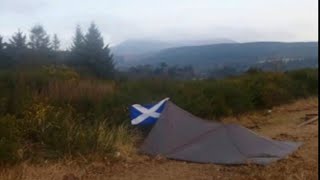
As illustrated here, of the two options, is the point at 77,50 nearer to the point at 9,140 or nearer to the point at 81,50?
the point at 81,50

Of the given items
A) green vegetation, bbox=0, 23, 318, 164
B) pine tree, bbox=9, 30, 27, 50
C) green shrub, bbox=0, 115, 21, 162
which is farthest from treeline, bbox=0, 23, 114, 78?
green shrub, bbox=0, 115, 21, 162

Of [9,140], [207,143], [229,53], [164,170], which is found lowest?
[164,170]

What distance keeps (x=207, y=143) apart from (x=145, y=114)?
6.15ft

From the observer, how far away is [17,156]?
8.13m

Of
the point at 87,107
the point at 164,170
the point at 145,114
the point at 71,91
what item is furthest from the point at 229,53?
the point at 164,170

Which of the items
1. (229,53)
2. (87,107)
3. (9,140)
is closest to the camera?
(9,140)

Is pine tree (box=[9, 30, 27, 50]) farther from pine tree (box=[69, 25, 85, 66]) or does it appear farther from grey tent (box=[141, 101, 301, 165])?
grey tent (box=[141, 101, 301, 165])

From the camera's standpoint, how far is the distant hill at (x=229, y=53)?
43.2 m

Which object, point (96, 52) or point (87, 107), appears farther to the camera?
point (96, 52)

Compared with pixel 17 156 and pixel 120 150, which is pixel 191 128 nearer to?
pixel 120 150

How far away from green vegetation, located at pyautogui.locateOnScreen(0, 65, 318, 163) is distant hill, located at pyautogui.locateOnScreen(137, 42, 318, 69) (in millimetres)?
24729

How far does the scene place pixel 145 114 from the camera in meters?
11.1

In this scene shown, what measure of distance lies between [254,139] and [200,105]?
4.25 meters

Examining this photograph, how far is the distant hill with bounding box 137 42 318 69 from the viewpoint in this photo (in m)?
43.2
